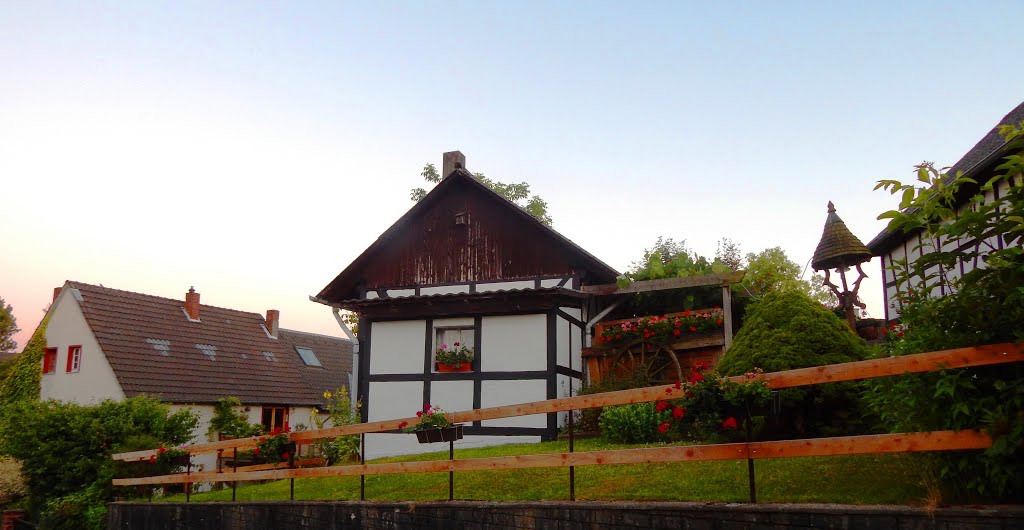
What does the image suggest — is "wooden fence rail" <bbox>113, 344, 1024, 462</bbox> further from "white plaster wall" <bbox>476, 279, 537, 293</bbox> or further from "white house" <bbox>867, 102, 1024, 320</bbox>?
"white plaster wall" <bbox>476, 279, 537, 293</bbox>

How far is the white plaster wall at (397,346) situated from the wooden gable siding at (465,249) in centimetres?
137

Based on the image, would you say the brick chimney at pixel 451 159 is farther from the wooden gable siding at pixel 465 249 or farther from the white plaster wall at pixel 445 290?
the white plaster wall at pixel 445 290

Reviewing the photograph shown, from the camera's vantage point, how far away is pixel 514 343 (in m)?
16.3

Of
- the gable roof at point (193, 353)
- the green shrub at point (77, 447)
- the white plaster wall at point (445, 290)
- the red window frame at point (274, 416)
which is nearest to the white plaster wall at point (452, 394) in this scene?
the white plaster wall at point (445, 290)

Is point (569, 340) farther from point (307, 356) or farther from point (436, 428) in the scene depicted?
point (307, 356)

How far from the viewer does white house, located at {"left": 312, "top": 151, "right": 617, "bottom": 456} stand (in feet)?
52.6

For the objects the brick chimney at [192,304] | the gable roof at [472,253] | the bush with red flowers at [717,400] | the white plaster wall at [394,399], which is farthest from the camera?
the brick chimney at [192,304]

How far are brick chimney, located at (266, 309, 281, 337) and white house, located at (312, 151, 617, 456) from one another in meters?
14.4

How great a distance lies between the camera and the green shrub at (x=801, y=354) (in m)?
9.07

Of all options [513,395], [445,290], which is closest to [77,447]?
[445,290]

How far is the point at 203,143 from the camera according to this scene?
14.1 metres

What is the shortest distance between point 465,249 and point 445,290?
1.05m

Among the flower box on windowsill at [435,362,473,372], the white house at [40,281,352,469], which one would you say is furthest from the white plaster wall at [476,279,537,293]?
the white house at [40,281,352,469]

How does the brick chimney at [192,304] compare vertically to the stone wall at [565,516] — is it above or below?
above
